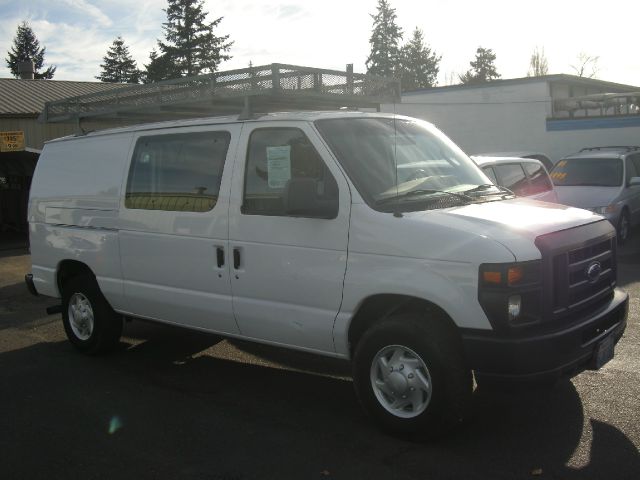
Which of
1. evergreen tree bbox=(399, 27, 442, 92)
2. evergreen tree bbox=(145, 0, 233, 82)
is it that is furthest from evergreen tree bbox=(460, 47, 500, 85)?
evergreen tree bbox=(145, 0, 233, 82)

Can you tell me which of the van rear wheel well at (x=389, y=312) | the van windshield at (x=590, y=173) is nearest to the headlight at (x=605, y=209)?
the van windshield at (x=590, y=173)

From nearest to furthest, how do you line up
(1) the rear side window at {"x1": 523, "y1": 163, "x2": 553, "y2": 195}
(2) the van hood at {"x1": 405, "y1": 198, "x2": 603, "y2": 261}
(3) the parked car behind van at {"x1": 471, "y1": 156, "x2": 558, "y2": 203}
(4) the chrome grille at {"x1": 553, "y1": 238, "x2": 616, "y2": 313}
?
(2) the van hood at {"x1": 405, "y1": 198, "x2": 603, "y2": 261}
(4) the chrome grille at {"x1": 553, "y1": 238, "x2": 616, "y2": 313}
(3) the parked car behind van at {"x1": 471, "y1": 156, "x2": 558, "y2": 203}
(1) the rear side window at {"x1": 523, "y1": 163, "x2": 553, "y2": 195}

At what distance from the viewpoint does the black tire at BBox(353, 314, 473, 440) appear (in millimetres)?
3975

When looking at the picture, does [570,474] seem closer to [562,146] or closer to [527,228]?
[527,228]

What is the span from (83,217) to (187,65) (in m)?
46.2

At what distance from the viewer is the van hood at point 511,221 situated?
3846 mm

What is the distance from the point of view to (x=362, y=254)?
4.30m

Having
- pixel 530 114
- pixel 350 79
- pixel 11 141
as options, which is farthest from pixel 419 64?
pixel 350 79

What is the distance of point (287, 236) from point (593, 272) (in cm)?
207

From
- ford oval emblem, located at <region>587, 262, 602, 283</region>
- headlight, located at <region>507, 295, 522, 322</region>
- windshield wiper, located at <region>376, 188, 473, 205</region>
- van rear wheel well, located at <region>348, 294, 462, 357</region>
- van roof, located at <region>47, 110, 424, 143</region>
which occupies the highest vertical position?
van roof, located at <region>47, 110, 424, 143</region>

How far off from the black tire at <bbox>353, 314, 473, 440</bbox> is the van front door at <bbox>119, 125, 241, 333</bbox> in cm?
130

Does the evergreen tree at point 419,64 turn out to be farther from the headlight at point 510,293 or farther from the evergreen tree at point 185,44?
the headlight at point 510,293

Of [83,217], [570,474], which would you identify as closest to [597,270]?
[570,474]

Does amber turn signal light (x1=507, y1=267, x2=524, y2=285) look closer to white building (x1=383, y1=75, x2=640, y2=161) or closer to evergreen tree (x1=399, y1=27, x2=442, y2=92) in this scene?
white building (x1=383, y1=75, x2=640, y2=161)
